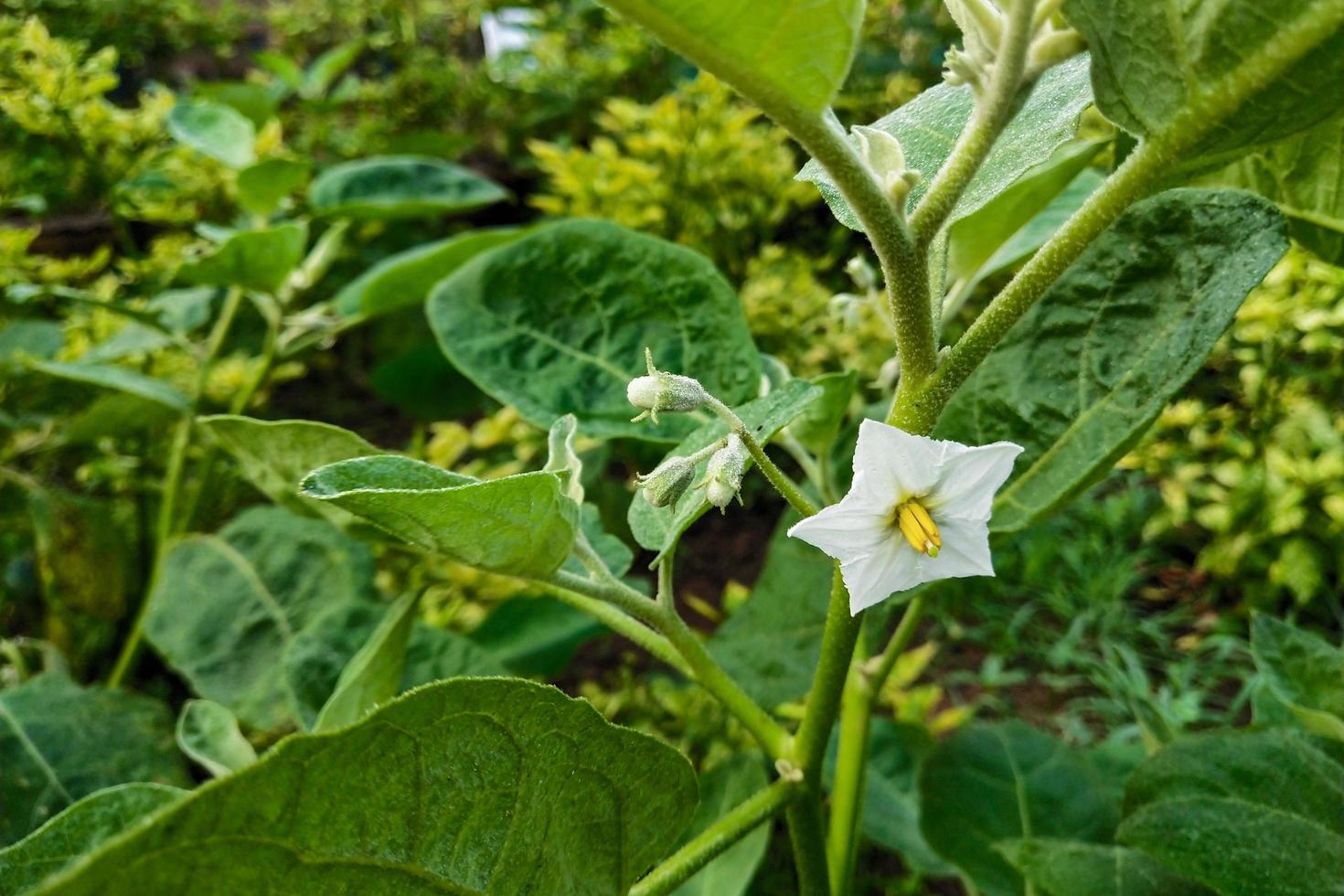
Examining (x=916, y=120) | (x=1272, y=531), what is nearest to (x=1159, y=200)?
(x=916, y=120)

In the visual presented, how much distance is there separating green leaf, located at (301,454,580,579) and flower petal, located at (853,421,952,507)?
145mm

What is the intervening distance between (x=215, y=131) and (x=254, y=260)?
1.50 feet

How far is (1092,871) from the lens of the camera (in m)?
0.66

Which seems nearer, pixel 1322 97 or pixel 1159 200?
pixel 1322 97

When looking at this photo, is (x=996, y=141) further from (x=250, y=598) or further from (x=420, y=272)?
(x=250, y=598)

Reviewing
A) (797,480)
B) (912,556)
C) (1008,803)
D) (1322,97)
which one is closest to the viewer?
(1322,97)

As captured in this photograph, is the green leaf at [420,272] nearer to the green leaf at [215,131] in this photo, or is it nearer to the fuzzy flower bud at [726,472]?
the green leaf at [215,131]

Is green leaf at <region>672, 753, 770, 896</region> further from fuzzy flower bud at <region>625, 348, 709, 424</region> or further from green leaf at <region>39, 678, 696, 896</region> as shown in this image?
fuzzy flower bud at <region>625, 348, 709, 424</region>

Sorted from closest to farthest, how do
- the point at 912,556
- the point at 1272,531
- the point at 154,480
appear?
1. the point at 912,556
2. the point at 154,480
3. the point at 1272,531

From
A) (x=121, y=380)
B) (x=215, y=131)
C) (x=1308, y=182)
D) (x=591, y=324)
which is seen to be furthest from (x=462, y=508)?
(x=215, y=131)

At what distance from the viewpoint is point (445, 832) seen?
419 mm

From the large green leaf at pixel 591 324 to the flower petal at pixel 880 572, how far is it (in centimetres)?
25

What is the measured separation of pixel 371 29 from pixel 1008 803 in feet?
10.8

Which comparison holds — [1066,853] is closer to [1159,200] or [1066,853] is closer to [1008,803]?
[1008,803]
